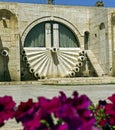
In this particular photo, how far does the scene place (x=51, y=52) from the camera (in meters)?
21.9

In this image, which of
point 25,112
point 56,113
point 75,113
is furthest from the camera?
point 25,112

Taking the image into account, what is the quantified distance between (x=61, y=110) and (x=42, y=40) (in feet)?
69.5

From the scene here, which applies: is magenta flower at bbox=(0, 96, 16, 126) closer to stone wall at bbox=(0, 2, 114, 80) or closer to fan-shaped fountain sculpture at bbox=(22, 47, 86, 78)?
stone wall at bbox=(0, 2, 114, 80)

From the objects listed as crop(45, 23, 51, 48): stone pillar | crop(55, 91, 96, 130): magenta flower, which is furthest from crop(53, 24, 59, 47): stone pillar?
crop(55, 91, 96, 130): magenta flower

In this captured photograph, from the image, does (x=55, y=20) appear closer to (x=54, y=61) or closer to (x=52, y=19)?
(x=52, y=19)

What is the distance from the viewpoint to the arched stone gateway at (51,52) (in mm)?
21219

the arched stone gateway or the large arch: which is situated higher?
the large arch

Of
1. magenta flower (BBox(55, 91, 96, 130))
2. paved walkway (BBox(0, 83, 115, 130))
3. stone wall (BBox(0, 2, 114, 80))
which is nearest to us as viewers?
magenta flower (BBox(55, 91, 96, 130))

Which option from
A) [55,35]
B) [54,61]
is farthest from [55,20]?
[54,61]

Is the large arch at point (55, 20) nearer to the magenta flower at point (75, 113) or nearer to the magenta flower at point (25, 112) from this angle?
the magenta flower at point (25, 112)

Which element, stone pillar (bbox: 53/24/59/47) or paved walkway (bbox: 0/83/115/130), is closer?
paved walkway (bbox: 0/83/115/130)

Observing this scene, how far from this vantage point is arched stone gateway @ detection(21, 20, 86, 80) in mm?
21219

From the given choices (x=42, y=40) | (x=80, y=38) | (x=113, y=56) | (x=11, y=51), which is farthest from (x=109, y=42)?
(x=11, y=51)

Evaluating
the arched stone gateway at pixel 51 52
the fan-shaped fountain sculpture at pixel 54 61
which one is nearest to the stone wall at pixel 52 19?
the arched stone gateway at pixel 51 52
